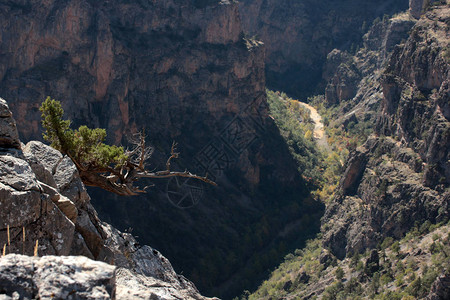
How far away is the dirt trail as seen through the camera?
4634 inches

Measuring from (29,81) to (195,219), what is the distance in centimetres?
3247

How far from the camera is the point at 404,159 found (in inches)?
2756

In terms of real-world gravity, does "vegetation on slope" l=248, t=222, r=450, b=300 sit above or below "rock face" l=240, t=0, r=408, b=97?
below

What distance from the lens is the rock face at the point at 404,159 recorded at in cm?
6269

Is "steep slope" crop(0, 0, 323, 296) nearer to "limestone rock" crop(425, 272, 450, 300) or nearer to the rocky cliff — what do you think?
"limestone rock" crop(425, 272, 450, 300)

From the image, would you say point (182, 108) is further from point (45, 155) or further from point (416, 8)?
point (416, 8)

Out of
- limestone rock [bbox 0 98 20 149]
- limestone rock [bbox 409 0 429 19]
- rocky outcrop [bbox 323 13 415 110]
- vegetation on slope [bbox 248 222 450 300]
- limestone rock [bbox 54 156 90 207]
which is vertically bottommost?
vegetation on slope [bbox 248 222 450 300]

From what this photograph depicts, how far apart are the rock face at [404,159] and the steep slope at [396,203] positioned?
14 cm

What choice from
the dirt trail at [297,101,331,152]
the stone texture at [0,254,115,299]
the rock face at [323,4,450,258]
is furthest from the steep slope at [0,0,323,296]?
the stone texture at [0,254,115,299]

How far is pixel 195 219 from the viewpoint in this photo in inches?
3019

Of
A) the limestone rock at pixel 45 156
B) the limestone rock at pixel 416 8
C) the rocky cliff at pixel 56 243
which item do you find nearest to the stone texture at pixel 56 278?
the rocky cliff at pixel 56 243

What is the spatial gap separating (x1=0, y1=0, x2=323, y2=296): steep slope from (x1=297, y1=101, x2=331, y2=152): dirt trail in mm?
23334

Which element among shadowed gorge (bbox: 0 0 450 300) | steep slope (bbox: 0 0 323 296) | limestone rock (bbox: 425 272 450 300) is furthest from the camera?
steep slope (bbox: 0 0 323 296)

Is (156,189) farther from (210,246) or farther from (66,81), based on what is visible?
(66,81)
